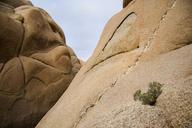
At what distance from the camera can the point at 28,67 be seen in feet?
46.9

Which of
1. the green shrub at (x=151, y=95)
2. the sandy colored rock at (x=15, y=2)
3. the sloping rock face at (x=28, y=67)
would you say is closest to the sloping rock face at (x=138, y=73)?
the green shrub at (x=151, y=95)

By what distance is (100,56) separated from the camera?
427 inches

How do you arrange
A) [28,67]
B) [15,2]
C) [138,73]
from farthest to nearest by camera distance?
[15,2], [28,67], [138,73]

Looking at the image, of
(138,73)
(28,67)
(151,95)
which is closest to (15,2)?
(28,67)

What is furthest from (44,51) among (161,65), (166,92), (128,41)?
(166,92)

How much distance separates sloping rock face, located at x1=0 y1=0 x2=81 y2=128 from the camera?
13.4 metres

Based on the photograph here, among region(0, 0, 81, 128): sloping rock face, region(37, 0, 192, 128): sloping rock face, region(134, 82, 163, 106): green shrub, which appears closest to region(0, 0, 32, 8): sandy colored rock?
region(0, 0, 81, 128): sloping rock face

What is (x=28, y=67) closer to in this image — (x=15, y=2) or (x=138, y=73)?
(x=15, y=2)

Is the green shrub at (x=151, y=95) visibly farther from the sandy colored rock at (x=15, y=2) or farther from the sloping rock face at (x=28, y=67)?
the sandy colored rock at (x=15, y=2)

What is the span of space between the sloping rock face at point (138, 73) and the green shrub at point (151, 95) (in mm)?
108

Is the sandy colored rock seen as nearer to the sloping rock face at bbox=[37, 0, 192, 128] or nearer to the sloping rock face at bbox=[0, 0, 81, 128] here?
the sloping rock face at bbox=[0, 0, 81, 128]

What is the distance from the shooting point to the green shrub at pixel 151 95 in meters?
6.07

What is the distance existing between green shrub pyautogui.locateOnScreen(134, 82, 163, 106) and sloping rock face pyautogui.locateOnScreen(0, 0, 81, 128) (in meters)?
7.96

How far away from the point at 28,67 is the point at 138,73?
24.5ft
